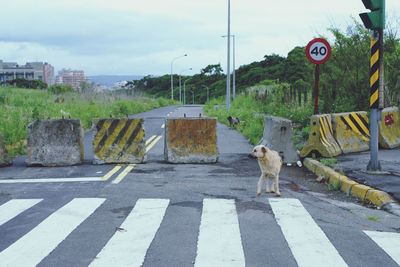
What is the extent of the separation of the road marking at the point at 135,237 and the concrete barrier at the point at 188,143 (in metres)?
4.51

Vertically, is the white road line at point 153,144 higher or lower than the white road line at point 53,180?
higher

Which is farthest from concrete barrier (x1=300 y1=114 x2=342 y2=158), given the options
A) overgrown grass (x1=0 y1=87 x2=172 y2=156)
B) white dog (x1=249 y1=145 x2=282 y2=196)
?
overgrown grass (x1=0 y1=87 x2=172 y2=156)

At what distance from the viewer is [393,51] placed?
699 inches

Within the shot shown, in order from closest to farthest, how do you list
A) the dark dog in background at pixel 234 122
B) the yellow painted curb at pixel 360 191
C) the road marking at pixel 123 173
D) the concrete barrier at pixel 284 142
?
the yellow painted curb at pixel 360 191 → the road marking at pixel 123 173 → the concrete barrier at pixel 284 142 → the dark dog in background at pixel 234 122

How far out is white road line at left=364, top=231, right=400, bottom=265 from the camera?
5.82m

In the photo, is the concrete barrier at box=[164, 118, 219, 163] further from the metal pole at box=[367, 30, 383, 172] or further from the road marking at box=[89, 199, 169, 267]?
the road marking at box=[89, 199, 169, 267]

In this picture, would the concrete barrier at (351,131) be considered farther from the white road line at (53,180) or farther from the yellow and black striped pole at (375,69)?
the white road line at (53,180)

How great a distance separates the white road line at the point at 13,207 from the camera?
24.8ft

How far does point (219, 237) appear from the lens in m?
6.38

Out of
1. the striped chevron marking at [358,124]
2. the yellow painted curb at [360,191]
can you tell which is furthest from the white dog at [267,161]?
the striped chevron marking at [358,124]

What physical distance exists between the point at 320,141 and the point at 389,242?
21.2 ft

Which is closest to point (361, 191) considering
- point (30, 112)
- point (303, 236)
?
point (303, 236)

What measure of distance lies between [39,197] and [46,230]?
2297 mm

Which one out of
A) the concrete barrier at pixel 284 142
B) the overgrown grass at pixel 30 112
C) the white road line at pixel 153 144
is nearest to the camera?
the concrete barrier at pixel 284 142
